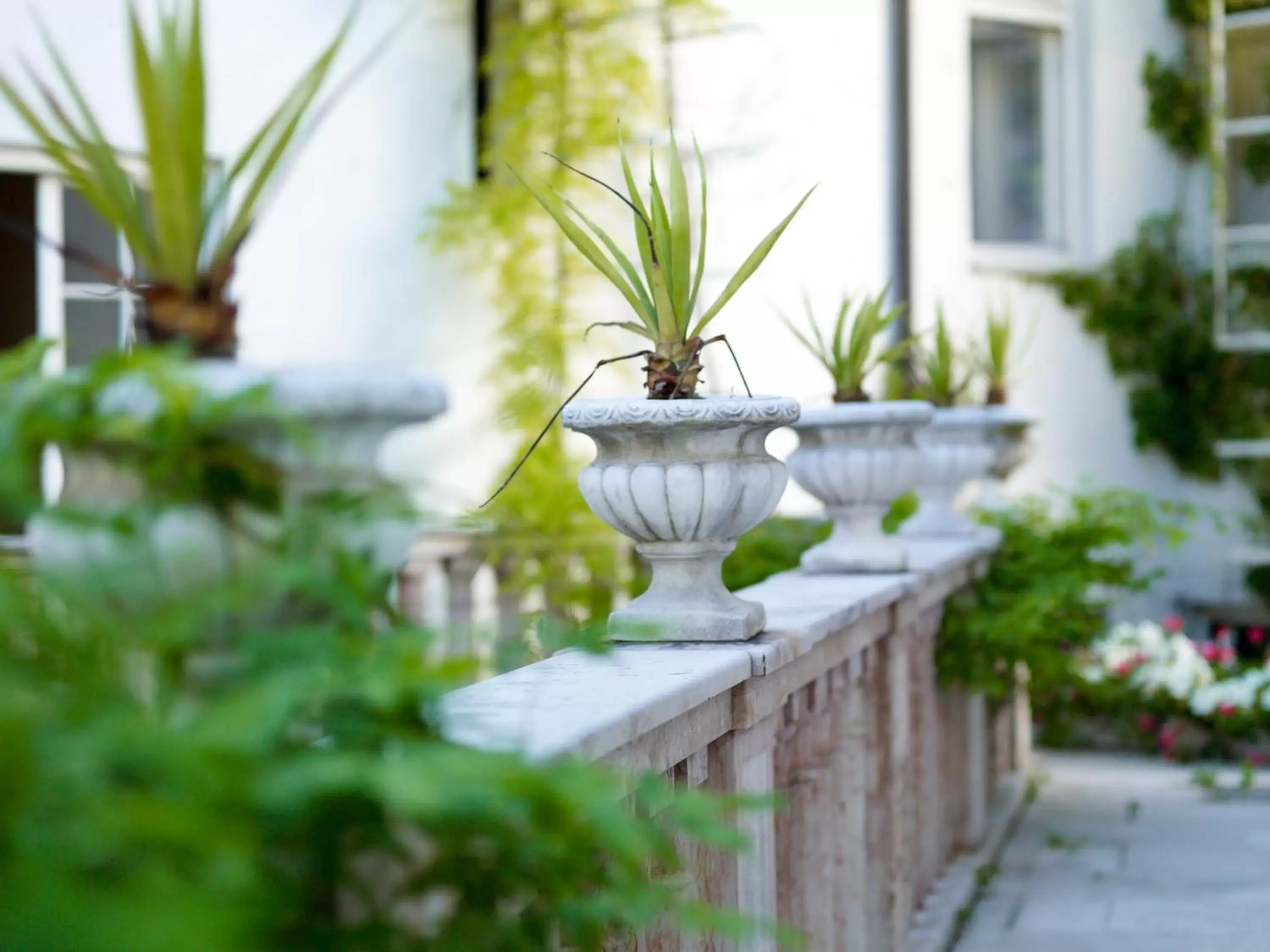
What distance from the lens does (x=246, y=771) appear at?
79 cm

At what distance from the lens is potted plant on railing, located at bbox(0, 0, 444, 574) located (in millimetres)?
1205

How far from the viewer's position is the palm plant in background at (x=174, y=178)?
121cm

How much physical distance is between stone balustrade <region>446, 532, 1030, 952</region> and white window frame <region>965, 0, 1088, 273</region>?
399cm

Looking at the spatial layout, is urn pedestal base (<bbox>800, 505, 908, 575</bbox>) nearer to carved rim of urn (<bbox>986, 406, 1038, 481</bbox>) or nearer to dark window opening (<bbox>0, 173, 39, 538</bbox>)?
carved rim of urn (<bbox>986, 406, 1038, 481</bbox>)

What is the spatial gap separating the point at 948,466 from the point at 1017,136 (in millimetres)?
4337

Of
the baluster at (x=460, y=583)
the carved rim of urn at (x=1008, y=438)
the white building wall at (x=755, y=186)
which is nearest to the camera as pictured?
the carved rim of urn at (x=1008, y=438)

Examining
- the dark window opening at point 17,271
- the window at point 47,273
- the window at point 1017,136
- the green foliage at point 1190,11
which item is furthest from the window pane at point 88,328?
the green foliage at point 1190,11

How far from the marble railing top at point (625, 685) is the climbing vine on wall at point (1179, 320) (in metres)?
5.69

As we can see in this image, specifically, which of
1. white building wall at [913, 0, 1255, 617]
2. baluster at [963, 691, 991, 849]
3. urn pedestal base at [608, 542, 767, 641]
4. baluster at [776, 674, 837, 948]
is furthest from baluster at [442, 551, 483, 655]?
urn pedestal base at [608, 542, 767, 641]

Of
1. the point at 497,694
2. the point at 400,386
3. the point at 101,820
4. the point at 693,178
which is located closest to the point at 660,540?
the point at 497,694

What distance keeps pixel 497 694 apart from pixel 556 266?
19.2 ft

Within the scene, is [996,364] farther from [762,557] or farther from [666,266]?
[666,266]

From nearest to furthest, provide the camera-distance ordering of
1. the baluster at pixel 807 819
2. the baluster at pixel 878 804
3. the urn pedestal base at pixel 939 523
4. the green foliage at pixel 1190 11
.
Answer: the baluster at pixel 807 819 → the baluster at pixel 878 804 → the urn pedestal base at pixel 939 523 → the green foliage at pixel 1190 11

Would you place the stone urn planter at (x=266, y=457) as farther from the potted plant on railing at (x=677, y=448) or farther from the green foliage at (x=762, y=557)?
the green foliage at (x=762, y=557)
